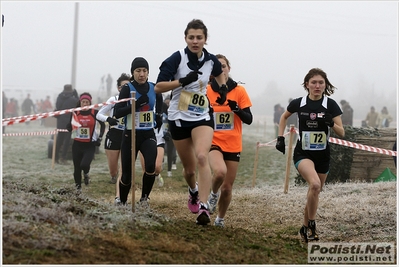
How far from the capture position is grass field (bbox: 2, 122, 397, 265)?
16.9 feet

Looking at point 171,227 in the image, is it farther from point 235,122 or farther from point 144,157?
point 144,157

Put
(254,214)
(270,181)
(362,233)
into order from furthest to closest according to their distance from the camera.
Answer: (270,181) → (254,214) → (362,233)

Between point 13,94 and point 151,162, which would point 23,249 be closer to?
point 151,162

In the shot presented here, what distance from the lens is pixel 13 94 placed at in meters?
58.5

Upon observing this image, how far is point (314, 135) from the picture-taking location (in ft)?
24.1

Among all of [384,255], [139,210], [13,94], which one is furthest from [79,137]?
[13,94]

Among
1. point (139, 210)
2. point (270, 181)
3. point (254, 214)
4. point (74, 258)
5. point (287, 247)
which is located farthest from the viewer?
point (270, 181)

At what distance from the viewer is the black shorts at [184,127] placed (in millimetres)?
6922

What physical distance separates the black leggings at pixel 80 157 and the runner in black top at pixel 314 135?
17.1ft

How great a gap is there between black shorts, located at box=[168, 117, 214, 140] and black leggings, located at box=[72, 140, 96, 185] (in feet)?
16.3

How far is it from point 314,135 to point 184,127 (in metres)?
1.49

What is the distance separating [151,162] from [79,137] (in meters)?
3.93

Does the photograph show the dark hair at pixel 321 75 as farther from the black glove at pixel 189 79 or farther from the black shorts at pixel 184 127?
the black glove at pixel 189 79

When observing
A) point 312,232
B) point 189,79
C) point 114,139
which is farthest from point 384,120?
point 189,79
